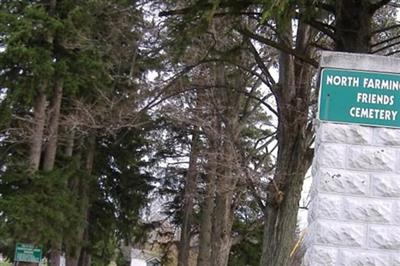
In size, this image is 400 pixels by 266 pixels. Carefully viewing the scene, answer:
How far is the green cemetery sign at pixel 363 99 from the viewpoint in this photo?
6.45 metres

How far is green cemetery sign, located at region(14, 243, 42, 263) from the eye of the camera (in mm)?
18797

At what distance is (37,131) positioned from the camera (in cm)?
1958

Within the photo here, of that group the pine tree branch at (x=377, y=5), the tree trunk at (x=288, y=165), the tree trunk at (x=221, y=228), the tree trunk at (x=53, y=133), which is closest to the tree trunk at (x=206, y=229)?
the tree trunk at (x=221, y=228)

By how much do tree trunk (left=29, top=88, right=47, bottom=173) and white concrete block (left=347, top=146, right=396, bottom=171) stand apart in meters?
14.1

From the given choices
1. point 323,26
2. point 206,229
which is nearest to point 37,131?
point 206,229

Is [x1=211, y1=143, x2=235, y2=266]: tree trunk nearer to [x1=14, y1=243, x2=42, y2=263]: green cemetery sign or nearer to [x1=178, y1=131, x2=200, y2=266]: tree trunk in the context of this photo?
[x1=178, y1=131, x2=200, y2=266]: tree trunk

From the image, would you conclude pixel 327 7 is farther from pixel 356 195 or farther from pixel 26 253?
pixel 26 253

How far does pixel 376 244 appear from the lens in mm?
6367

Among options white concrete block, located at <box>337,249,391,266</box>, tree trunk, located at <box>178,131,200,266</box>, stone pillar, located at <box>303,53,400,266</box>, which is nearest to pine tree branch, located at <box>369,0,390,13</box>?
stone pillar, located at <box>303,53,400,266</box>

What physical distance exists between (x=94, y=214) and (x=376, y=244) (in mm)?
24061

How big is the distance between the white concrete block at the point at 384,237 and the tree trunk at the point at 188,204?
56.3 ft

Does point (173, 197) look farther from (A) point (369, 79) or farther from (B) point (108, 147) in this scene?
(A) point (369, 79)

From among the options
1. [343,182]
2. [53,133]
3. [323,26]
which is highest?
[323,26]

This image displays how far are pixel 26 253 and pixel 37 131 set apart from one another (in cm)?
333
